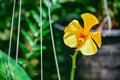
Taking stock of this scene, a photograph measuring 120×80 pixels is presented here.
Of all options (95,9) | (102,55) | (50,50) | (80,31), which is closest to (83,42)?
(80,31)

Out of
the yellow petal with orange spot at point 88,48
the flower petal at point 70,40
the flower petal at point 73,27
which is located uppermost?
the flower petal at point 73,27

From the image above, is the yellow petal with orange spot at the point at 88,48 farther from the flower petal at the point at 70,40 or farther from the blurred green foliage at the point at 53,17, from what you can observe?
the blurred green foliage at the point at 53,17

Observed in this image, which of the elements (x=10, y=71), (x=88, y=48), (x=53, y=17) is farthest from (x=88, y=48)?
(x=53, y=17)

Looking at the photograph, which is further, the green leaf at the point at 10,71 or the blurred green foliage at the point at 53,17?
the blurred green foliage at the point at 53,17

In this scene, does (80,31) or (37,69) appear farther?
(37,69)

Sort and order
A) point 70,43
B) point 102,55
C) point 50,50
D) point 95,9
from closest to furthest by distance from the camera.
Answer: point 70,43 → point 102,55 → point 95,9 → point 50,50

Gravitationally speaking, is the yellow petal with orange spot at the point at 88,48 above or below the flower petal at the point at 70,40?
below

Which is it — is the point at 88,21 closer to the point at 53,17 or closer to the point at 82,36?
the point at 82,36

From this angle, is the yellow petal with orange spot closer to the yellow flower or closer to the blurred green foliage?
the yellow flower

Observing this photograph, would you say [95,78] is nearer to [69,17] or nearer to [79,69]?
[79,69]

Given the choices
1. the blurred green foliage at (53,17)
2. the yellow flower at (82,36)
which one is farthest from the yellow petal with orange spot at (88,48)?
the blurred green foliage at (53,17)

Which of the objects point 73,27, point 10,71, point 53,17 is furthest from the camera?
A: point 53,17
